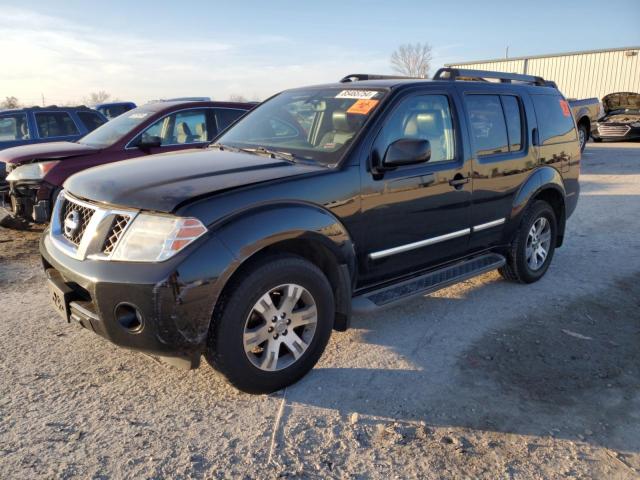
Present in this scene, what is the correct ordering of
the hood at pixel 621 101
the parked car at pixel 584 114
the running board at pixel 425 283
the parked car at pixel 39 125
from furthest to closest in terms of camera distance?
the hood at pixel 621 101 → the parked car at pixel 584 114 → the parked car at pixel 39 125 → the running board at pixel 425 283

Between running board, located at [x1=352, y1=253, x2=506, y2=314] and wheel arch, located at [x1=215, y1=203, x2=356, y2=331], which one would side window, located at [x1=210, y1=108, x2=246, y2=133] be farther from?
wheel arch, located at [x1=215, y1=203, x2=356, y2=331]

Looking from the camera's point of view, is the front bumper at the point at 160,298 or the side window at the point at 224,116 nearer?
the front bumper at the point at 160,298

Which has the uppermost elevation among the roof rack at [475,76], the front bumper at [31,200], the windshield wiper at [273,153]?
the roof rack at [475,76]

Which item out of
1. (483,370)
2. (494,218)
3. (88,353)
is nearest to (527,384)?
(483,370)

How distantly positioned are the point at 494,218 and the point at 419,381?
1.89 m

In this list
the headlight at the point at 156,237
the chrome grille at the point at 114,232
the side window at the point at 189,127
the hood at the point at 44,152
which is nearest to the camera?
the headlight at the point at 156,237

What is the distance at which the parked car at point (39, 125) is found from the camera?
380 inches

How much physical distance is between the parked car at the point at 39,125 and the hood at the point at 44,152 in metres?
3.03

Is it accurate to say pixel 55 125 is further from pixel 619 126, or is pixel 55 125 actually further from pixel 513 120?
pixel 619 126

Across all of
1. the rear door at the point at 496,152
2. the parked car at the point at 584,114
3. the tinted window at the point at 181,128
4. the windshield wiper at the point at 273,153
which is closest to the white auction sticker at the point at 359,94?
the windshield wiper at the point at 273,153

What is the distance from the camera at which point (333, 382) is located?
3232 millimetres

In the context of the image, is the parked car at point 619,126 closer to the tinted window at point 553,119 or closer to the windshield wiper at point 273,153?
the tinted window at point 553,119

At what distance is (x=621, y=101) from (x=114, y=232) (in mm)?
22672

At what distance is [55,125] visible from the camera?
32.1ft
